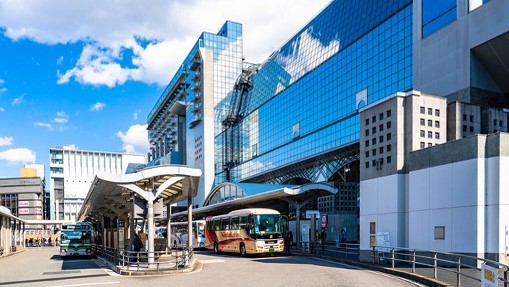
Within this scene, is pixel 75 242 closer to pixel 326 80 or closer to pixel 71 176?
pixel 326 80

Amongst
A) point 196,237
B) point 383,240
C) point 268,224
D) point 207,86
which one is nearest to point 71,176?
point 207,86

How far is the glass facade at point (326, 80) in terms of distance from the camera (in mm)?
45188

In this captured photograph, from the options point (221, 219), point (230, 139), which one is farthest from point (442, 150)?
point (230, 139)

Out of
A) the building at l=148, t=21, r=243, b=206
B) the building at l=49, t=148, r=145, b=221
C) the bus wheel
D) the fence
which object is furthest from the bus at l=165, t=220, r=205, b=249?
the building at l=49, t=148, r=145, b=221

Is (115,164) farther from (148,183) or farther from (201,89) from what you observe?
(148,183)

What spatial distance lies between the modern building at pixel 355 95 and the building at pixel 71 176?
98.3 feet

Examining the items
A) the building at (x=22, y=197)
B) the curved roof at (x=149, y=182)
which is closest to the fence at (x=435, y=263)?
the curved roof at (x=149, y=182)

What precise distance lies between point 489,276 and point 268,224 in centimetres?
1941

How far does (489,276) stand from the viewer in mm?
8562

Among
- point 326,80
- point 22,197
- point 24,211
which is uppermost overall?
point 326,80

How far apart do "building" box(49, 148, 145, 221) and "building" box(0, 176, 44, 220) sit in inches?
590

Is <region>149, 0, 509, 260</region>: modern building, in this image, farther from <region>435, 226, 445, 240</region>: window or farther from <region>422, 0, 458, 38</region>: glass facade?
<region>435, 226, 445, 240</region>: window

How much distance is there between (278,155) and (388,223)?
168 feet

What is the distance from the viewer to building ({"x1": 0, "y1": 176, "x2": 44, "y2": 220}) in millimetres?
100062
